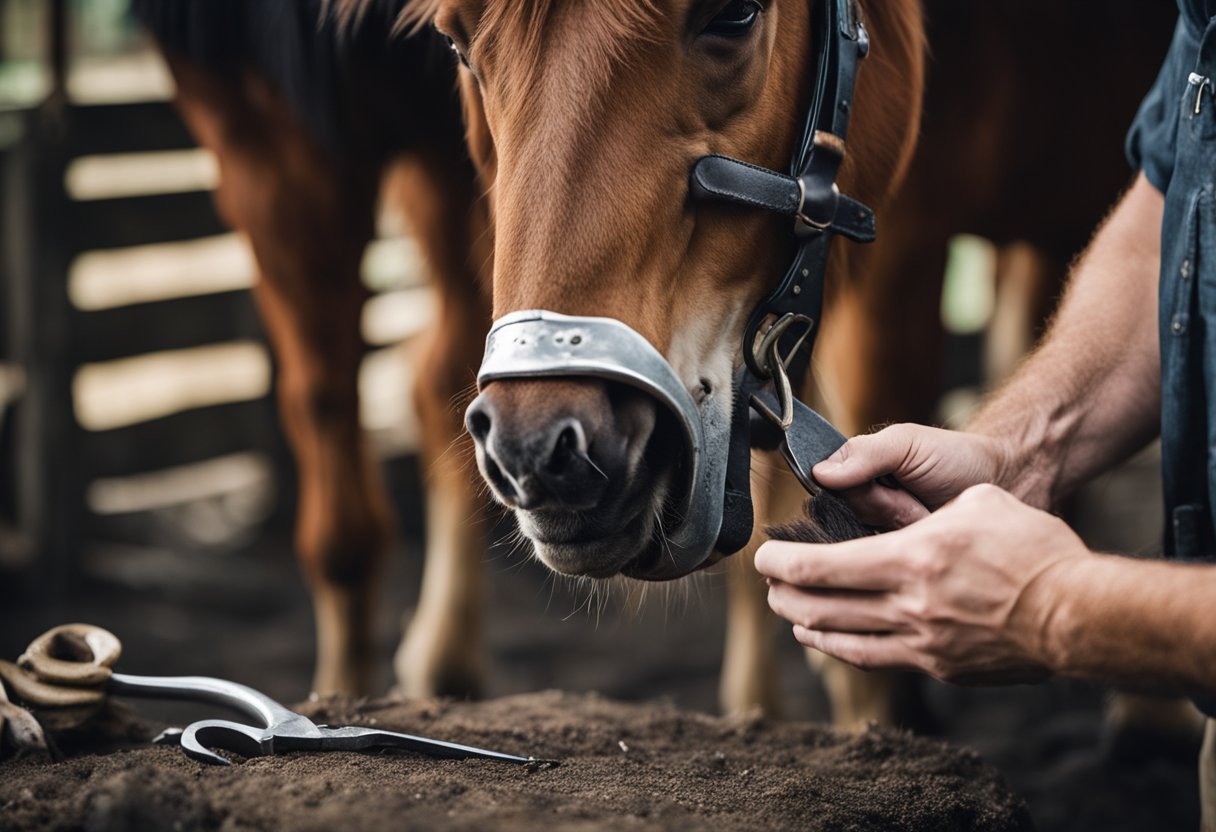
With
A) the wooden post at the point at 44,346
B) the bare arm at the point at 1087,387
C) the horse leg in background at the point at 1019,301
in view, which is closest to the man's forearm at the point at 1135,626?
the bare arm at the point at 1087,387

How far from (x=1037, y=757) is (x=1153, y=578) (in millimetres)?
2013

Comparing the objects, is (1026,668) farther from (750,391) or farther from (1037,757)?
(1037,757)

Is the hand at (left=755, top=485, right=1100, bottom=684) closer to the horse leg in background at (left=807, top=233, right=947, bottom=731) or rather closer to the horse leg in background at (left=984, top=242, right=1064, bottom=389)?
the horse leg in background at (left=807, top=233, right=947, bottom=731)

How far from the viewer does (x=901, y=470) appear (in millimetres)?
1542

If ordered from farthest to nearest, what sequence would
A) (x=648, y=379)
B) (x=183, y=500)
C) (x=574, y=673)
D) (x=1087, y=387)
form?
1. (x=183, y=500)
2. (x=574, y=673)
3. (x=1087, y=387)
4. (x=648, y=379)

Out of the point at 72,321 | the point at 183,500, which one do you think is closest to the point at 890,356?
the point at 72,321

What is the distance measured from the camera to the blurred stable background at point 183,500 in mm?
3664

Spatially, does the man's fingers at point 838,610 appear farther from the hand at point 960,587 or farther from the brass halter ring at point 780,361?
the brass halter ring at point 780,361

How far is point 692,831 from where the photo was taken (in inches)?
49.1

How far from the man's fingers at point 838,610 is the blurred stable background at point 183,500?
180cm

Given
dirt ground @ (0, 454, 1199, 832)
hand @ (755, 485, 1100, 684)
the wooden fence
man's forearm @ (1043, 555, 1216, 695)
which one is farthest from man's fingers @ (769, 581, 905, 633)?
the wooden fence

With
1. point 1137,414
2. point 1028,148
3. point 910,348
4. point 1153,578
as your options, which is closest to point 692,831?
point 1153,578

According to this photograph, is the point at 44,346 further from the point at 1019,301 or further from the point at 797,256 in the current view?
the point at 1019,301

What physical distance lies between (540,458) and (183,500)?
3879 millimetres
